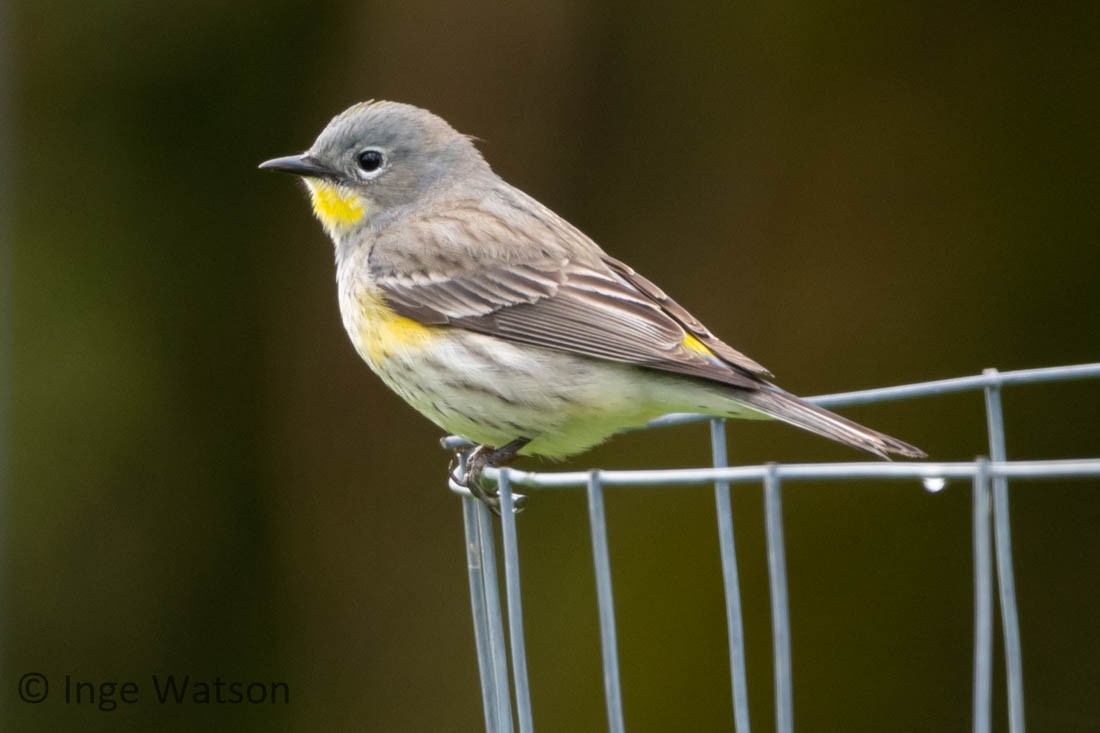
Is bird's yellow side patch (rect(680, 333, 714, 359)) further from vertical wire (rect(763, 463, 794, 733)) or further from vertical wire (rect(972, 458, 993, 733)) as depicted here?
vertical wire (rect(972, 458, 993, 733))

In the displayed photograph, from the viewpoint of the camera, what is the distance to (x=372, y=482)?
603 centimetres

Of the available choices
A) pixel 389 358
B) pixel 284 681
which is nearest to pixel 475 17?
pixel 389 358

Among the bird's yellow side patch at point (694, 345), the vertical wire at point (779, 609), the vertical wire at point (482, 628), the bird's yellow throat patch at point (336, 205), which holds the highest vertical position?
the bird's yellow throat patch at point (336, 205)

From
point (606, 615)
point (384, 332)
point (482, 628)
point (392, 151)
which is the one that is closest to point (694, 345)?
point (384, 332)

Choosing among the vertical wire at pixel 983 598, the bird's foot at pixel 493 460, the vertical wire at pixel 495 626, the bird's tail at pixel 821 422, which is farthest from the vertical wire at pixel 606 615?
the bird's foot at pixel 493 460

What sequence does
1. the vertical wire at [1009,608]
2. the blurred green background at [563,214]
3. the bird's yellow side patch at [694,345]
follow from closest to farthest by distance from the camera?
the vertical wire at [1009,608]
the bird's yellow side patch at [694,345]
the blurred green background at [563,214]

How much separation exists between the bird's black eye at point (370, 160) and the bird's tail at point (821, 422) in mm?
1870

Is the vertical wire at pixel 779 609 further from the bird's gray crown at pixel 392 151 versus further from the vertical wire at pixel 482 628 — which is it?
the bird's gray crown at pixel 392 151

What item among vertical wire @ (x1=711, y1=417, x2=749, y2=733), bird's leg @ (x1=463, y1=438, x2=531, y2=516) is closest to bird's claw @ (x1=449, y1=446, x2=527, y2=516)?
bird's leg @ (x1=463, y1=438, x2=531, y2=516)

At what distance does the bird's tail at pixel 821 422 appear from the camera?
3.04 m

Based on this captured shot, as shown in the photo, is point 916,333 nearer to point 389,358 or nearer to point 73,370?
point 389,358

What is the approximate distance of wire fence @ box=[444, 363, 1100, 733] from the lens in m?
1.89

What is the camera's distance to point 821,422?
3225 mm

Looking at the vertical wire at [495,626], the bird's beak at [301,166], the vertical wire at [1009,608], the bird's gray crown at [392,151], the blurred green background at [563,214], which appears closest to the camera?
the vertical wire at [1009,608]
